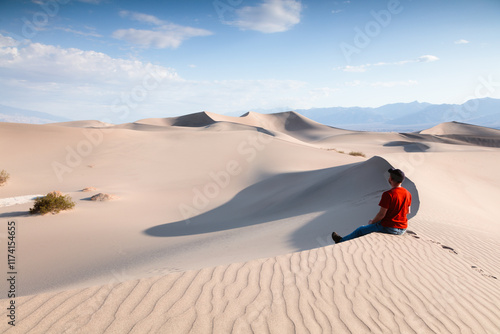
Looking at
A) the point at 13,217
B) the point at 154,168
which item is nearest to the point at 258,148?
the point at 154,168

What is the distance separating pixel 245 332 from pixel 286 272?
121 cm

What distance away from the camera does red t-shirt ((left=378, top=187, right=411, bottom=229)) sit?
473 cm

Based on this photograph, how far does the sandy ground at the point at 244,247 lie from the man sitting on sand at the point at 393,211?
0.28 metres

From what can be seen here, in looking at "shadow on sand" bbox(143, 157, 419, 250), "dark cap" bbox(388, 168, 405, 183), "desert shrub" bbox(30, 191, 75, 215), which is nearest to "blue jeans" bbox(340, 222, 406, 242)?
"shadow on sand" bbox(143, 157, 419, 250)

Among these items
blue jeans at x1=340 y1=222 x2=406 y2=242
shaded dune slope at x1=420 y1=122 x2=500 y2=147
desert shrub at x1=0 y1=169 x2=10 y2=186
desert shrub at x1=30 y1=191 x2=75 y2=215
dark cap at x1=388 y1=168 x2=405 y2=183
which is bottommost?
shaded dune slope at x1=420 y1=122 x2=500 y2=147

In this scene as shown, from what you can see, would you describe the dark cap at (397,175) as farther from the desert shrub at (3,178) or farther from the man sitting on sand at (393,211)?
the desert shrub at (3,178)

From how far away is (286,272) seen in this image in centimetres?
355

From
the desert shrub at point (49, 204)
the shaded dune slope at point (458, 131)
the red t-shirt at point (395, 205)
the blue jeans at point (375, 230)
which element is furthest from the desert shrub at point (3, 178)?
the shaded dune slope at point (458, 131)

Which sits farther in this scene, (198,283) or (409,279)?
(409,279)

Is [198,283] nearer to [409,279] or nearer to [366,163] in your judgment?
[409,279]

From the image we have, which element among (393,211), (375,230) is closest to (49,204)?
(375,230)

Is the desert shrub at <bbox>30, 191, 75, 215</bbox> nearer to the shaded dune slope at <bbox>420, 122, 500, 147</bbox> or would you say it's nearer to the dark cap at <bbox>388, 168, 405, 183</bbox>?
the dark cap at <bbox>388, 168, 405, 183</bbox>

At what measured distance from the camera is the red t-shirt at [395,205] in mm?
4734

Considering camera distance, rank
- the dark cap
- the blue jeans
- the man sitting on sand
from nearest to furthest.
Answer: the dark cap → the man sitting on sand → the blue jeans
